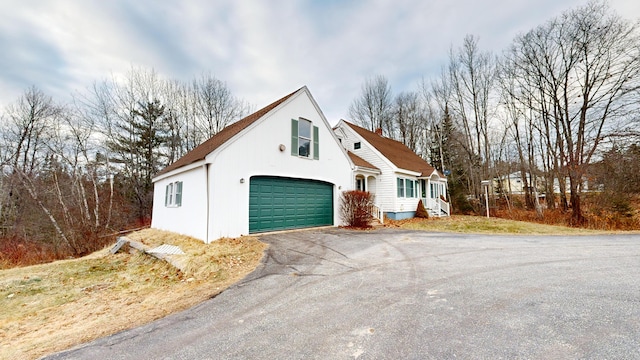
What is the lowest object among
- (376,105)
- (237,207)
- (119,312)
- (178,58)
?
(119,312)

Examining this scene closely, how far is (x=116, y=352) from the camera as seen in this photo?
8.84 ft

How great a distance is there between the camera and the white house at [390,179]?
15.3m

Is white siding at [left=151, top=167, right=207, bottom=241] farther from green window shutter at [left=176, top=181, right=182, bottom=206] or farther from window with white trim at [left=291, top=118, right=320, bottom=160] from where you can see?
window with white trim at [left=291, top=118, right=320, bottom=160]

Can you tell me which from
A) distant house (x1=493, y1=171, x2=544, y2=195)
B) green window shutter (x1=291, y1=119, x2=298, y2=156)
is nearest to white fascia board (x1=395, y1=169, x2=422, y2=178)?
green window shutter (x1=291, y1=119, x2=298, y2=156)

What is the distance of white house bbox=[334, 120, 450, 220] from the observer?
15258mm

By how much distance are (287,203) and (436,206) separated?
39.3 ft

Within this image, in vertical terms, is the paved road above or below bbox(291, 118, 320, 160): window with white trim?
below

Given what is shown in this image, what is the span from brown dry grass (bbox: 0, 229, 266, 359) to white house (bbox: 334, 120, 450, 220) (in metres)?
8.97

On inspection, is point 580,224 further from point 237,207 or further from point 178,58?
point 178,58

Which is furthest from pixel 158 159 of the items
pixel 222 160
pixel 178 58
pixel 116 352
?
pixel 116 352

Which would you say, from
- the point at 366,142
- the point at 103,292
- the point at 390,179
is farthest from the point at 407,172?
the point at 103,292

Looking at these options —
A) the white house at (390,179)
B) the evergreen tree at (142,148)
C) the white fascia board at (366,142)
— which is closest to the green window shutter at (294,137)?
the white house at (390,179)

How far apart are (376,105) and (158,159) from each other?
2123cm

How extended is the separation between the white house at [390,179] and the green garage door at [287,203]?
293 centimetres
